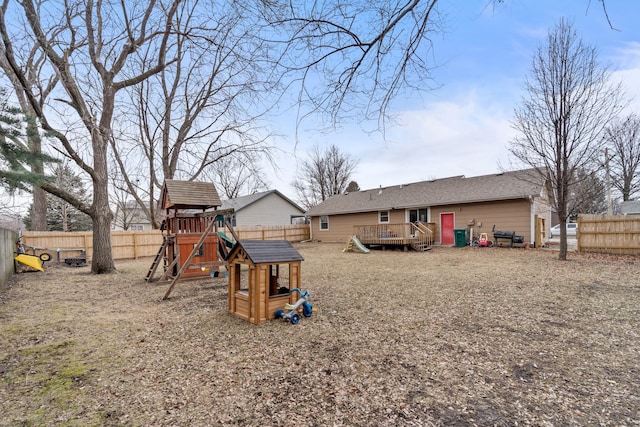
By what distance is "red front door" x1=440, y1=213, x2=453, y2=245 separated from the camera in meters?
17.2

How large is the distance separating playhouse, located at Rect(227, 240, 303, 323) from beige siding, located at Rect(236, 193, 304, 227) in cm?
2263

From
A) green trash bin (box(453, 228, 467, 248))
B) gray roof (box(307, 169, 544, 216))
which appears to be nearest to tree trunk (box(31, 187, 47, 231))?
gray roof (box(307, 169, 544, 216))

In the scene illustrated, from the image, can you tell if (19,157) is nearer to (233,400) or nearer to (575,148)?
(233,400)

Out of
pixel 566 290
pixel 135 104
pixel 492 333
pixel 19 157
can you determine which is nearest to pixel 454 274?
pixel 566 290

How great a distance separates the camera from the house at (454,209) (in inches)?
581

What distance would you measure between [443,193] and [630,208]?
2517cm

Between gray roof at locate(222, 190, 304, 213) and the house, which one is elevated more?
gray roof at locate(222, 190, 304, 213)

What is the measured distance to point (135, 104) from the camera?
46.2 ft

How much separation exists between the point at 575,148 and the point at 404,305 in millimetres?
9584

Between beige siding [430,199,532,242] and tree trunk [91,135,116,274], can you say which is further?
beige siding [430,199,532,242]

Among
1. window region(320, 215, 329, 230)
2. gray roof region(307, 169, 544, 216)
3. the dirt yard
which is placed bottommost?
the dirt yard

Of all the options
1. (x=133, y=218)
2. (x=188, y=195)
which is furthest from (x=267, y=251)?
(x=133, y=218)

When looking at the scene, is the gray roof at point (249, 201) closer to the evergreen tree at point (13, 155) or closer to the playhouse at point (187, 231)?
the playhouse at point (187, 231)

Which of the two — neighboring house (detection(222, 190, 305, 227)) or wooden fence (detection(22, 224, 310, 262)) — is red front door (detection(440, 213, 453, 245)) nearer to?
wooden fence (detection(22, 224, 310, 262))
